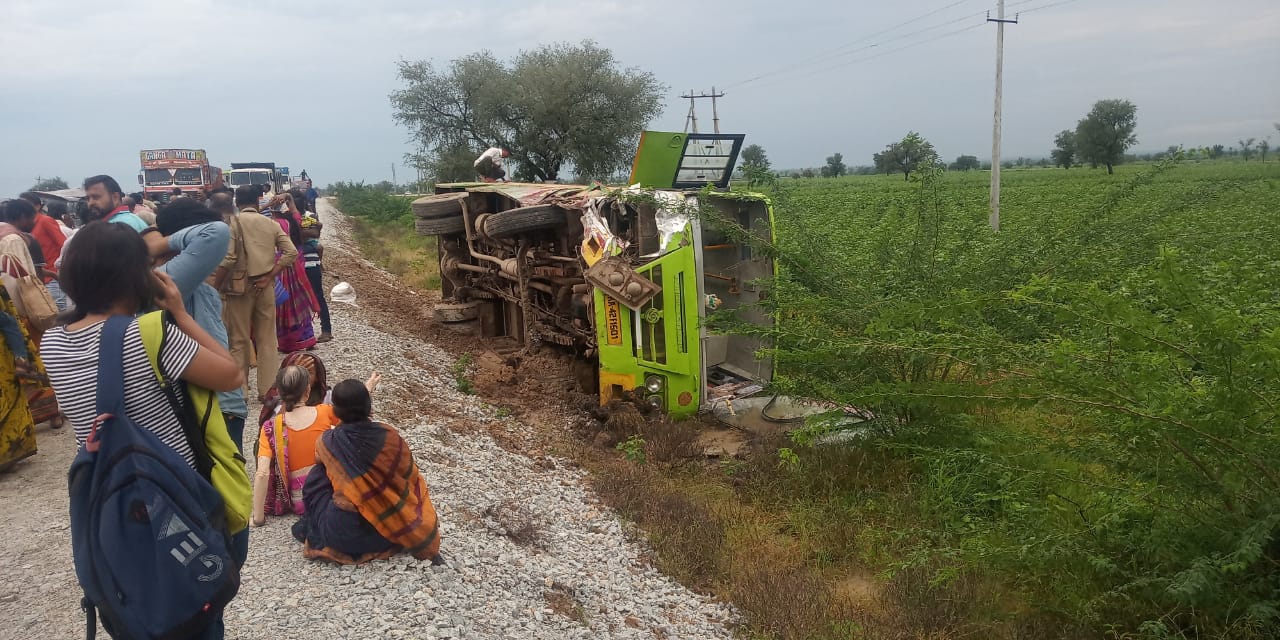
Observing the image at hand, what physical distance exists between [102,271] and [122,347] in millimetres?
256

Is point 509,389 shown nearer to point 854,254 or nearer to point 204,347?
point 854,254

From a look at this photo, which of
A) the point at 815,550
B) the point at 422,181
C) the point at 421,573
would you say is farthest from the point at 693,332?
the point at 422,181

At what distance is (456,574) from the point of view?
4125mm

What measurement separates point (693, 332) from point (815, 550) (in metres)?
2.54

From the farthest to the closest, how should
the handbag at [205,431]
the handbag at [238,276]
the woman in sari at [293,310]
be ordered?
the woman in sari at [293,310] < the handbag at [238,276] < the handbag at [205,431]

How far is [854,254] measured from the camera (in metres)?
7.32

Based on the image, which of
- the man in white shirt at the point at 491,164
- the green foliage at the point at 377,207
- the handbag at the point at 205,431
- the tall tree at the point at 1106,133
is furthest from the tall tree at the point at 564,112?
the tall tree at the point at 1106,133

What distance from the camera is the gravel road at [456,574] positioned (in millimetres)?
3662

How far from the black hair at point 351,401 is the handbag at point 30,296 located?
10.3 ft

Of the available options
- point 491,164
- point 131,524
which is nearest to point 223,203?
point 131,524

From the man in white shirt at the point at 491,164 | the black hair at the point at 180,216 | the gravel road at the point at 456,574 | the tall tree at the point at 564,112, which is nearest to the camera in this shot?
the gravel road at the point at 456,574

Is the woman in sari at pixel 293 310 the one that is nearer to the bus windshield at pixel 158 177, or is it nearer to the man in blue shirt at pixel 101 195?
the man in blue shirt at pixel 101 195

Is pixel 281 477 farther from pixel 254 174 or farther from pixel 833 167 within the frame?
pixel 833 167

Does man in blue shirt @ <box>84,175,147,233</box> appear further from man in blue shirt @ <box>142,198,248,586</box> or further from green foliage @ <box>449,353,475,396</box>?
green foliage @ <box>449,353,475,396</box>
